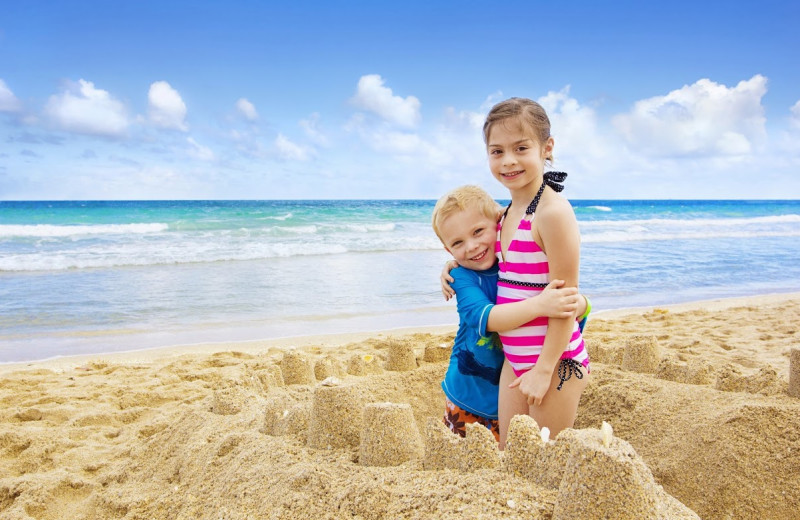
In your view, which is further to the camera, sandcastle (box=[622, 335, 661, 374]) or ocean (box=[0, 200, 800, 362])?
ocean (box=[0, 200, 800, 362])

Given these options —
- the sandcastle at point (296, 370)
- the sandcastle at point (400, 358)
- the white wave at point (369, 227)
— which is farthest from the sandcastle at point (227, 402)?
the white wave at point (369, 227)

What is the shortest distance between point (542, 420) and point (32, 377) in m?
4.48

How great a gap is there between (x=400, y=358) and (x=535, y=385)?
1908 millimetres

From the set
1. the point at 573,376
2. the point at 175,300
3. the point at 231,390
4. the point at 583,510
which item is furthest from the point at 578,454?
the point at 175,300

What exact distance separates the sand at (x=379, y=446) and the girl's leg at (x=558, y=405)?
42cm

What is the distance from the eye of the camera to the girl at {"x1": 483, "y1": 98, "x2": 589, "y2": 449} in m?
2.15

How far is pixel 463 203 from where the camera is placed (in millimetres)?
2439

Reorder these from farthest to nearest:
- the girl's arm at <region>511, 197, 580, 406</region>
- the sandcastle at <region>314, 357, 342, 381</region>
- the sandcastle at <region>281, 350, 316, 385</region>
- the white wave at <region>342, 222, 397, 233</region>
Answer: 1. the white wave at <region>342, 222, 397, 233</region>
2. the sandcastle at <region>314, 357, 342, 381</region>
3. the sandcastle at <region>281, 350, 316, 385</region>
4. the girl's arm at <region>511, 197, 580, 406</region>

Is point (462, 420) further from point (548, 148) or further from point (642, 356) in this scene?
point (642, 356)

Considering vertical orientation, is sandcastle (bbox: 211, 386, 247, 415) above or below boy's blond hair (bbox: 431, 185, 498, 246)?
below

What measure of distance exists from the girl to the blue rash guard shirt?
0.12 metres

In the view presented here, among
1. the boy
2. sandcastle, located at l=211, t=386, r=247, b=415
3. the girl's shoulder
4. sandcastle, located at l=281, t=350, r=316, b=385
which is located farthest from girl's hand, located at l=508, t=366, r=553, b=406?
sandcastle, located at l=281, t=350, r=316, b=385

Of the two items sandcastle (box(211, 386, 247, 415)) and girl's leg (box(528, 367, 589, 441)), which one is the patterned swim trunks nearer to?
girl's leg (box(528, 367, 589, 441))

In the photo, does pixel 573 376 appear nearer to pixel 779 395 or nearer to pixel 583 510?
pixel 583 510
